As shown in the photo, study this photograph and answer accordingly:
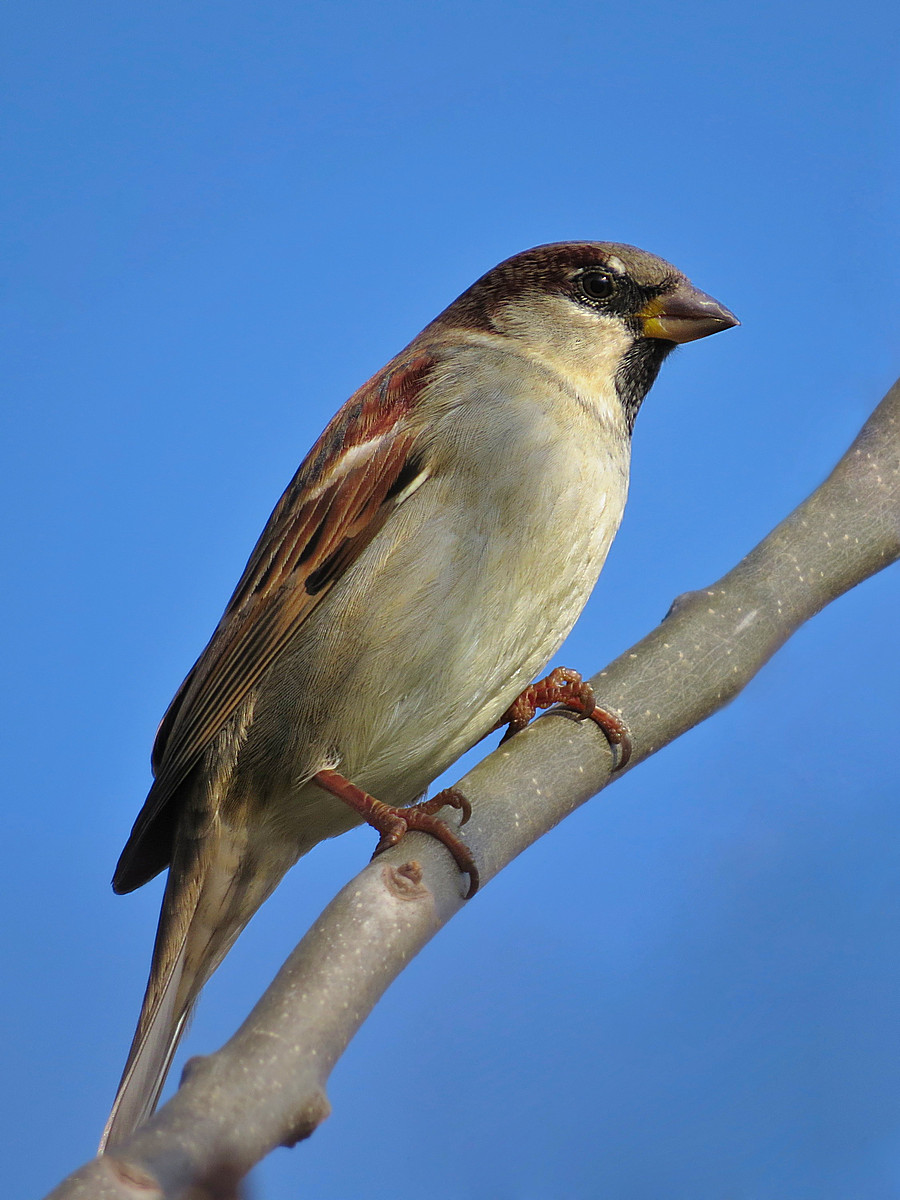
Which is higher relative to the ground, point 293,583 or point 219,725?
point 293,583

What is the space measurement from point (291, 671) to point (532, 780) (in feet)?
2.61

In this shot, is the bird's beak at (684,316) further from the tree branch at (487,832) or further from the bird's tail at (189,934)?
the bird's tail at (189,934)

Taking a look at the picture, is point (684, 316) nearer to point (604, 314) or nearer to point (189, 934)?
point (604, 314)

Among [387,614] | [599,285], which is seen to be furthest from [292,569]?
[599,285]

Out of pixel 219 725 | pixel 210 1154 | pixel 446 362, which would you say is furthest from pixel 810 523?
pixel 210 1154

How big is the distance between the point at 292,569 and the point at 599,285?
1.17 meters

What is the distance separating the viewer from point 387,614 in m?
2.74

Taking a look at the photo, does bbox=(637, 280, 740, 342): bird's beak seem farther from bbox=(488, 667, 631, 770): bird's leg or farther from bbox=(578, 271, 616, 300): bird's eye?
bbox=(488, 667, 631, 770): bird's leg

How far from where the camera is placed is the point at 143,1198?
1.28 m

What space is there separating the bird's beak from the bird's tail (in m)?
1.72

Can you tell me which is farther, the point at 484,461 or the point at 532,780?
the point at 484,461

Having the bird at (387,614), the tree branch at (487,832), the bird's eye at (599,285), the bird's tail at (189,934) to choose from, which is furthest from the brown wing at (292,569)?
the tree branch at (487,832)

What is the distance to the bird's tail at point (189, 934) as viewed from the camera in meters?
2.82

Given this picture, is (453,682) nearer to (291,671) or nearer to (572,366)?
(291,671)
